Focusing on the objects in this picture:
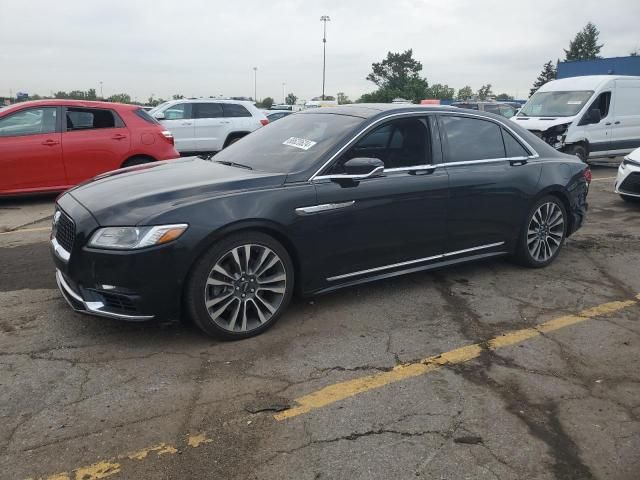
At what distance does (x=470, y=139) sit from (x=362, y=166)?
55.5 inches

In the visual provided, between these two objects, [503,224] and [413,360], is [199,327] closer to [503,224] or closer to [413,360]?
[413,360]

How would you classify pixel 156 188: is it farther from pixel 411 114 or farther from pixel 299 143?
pixel 411 114

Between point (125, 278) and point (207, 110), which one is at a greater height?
point (207, 110)

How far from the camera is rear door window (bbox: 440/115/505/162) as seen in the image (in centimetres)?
468

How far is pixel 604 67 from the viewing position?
25578 millimetres

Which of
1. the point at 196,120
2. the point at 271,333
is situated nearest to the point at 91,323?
the point at 271,333

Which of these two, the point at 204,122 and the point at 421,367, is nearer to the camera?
the point at 421,367

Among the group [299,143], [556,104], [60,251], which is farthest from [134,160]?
[556,104]

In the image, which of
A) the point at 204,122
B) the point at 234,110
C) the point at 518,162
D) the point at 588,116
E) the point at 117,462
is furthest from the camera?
the point at 234,110

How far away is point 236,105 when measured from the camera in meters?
13.9

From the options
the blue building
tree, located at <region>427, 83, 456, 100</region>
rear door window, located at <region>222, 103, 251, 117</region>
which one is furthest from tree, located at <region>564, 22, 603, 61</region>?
rear door window, located at <region>222, 103, 251, 117</region>

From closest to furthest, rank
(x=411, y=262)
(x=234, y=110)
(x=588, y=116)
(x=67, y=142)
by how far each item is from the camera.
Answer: (x=411, y=262) → (x=67, y=142) → (x=588, y=116) → (x=234, y=110)

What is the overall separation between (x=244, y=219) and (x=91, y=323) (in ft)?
4.59

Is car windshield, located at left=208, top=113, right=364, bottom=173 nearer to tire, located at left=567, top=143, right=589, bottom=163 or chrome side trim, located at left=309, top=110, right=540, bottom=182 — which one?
chrome side trim, located at left=309, top=110, right=540, bottom=182
